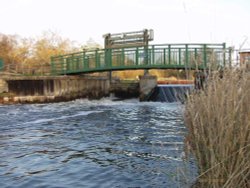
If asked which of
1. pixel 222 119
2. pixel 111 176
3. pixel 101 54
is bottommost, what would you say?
pixel 111 176

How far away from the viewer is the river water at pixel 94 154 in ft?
22.5

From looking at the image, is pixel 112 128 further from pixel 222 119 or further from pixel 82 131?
pixel 222 119

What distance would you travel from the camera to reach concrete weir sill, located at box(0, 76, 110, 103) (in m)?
24.7

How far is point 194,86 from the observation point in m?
6.34

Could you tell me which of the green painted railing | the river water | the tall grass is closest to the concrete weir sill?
the green painted railing

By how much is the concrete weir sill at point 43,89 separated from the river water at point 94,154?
9208 mm

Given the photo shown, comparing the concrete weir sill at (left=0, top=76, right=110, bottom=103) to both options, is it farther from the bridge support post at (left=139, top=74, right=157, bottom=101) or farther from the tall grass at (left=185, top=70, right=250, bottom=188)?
the tall grass at (left=185, top=70, right=250, bottom=188)

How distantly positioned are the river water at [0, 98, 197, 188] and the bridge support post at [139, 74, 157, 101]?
1248 centimetres

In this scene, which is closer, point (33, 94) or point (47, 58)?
point (33, 94)

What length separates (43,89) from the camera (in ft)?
84.4

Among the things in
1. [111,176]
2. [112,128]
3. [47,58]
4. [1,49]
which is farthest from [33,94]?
[1,49]

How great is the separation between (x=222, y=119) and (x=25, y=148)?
6802 millimetres

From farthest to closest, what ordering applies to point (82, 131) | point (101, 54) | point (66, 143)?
point (101, 54) < point (82, 131) < point (66, 143)

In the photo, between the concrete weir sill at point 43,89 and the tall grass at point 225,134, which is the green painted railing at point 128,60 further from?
the tall grass at point 225,134
